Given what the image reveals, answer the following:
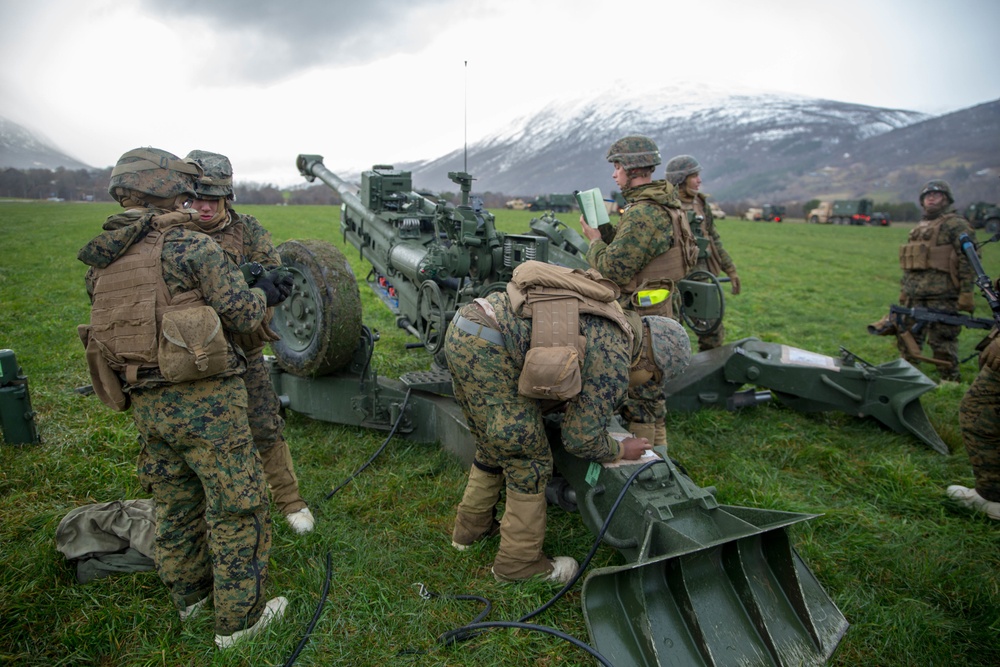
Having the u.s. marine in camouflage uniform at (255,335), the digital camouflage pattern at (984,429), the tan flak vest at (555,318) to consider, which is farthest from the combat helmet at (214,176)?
the digital camouflage pattern at (984,429)

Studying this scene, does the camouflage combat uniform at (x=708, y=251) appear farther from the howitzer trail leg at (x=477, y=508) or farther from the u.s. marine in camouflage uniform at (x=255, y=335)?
the u.s. marine in camouflage uniform at (x=255, y=335)

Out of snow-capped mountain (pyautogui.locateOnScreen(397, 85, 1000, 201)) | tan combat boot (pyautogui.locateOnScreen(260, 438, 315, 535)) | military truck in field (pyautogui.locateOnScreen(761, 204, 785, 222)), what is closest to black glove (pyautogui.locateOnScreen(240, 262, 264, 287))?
tan combat boot (pyautogui.locateOnScreen(260, 438, 315, 535))

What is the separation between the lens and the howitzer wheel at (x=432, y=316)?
5.18 metres

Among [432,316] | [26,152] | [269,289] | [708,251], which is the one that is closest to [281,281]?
[269,289]

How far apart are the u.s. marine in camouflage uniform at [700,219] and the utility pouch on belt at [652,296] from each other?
1297mm

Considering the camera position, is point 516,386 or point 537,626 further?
point 516,386

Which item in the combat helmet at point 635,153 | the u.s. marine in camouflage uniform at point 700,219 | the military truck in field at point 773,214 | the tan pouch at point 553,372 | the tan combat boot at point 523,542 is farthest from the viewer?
the military truck in field at point 773,214

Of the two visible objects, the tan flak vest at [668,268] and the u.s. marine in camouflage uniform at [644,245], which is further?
the tan flak vest at [668,268]

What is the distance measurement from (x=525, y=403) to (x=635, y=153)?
230cm

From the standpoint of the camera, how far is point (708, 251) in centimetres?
666

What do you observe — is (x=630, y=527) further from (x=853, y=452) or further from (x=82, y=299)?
(x=82, y=299)

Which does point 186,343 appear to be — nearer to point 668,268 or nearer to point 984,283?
point 668,268

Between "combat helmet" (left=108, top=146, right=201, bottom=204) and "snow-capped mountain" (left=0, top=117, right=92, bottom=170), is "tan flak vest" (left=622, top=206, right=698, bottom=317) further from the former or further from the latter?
Answer: "snow-capped mountain" (left=0, top=117, right=92, bottom=170)

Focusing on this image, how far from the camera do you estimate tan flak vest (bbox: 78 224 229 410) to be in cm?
265
